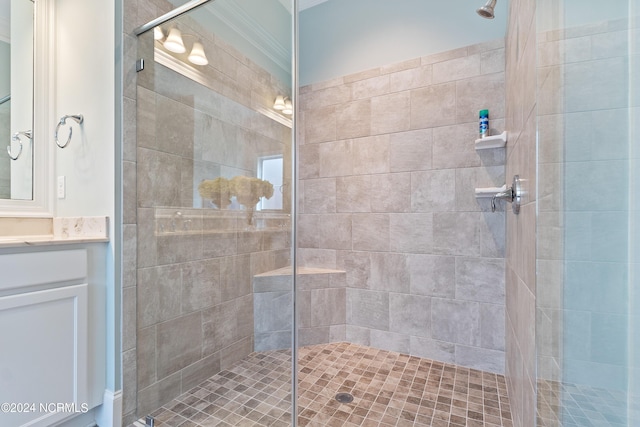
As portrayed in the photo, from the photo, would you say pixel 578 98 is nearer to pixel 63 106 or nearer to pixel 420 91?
pixel 420 91

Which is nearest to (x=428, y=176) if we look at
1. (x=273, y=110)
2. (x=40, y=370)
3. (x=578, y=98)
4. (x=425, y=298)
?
(x=425, y=298)

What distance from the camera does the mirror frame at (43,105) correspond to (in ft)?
5.20

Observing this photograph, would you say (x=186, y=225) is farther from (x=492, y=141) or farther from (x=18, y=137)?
(x=492, y=141)

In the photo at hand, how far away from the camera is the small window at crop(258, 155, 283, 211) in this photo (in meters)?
1.57

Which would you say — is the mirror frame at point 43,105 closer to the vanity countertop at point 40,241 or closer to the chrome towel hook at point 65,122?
the chrome towel hook at point 65,122

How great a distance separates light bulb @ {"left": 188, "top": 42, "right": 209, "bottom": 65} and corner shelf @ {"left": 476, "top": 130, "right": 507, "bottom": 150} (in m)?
1.76

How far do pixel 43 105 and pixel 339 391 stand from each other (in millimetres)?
2317

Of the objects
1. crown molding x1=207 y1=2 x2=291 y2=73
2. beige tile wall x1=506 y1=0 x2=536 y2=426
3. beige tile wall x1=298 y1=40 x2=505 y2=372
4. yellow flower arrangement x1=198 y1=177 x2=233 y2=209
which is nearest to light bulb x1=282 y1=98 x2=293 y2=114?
crown molding x1=207 y1=2 x2=291 y2=73

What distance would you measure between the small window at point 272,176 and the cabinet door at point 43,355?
93cm

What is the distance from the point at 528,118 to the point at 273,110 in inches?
46.1

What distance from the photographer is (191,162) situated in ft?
5.35

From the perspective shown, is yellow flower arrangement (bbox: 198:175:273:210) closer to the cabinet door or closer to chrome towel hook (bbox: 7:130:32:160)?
the cabinet door

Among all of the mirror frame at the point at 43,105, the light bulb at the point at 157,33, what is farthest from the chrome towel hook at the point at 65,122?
the light bulb at the point at 157,33

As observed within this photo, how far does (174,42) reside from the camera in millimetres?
1550
